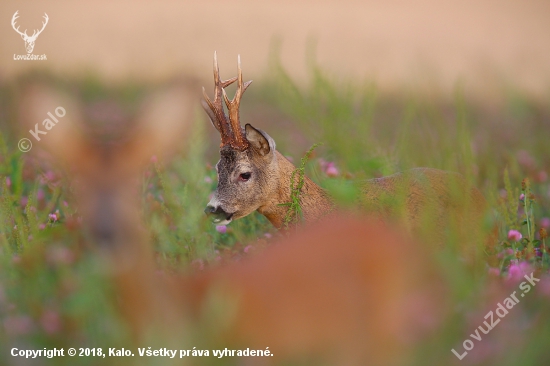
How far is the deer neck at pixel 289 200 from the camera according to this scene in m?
4.33

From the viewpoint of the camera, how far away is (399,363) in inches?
57.4

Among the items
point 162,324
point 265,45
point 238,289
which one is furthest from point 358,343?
point 265,45

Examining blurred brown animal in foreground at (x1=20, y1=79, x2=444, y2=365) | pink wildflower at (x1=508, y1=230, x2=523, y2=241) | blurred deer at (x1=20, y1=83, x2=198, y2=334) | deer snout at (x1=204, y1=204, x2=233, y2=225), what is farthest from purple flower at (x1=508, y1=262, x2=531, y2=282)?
deer snout at (x1=204, y1=204, x2=233, y2=225)

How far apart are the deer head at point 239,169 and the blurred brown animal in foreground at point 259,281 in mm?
2505

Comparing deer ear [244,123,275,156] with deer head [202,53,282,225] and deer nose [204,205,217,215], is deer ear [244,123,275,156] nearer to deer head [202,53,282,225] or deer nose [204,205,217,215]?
deer head [202,53,282,225]

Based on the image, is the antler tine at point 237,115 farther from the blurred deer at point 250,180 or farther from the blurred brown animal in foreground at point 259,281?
the blurred brown animal in foreground at point 259,281

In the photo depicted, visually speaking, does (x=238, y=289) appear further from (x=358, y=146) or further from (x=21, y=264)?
(x=358, y=146)

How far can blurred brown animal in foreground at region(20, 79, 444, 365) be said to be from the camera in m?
1.52

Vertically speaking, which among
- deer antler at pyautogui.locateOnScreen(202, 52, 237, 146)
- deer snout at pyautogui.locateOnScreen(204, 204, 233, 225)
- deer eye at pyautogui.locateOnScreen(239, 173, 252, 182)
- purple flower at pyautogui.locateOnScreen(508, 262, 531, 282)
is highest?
deer antler at pyautogui.locateOnScreen(202, 52, 237, 146)

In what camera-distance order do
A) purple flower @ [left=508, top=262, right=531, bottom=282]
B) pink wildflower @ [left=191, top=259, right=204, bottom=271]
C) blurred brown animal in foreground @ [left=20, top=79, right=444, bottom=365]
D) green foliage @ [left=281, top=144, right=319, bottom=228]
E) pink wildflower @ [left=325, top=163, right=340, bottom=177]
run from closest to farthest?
Answer: 1. blurred brown animal in foreground @ [left=20, top=79, right=444, bottom=365]
2. purple flower @ [left=508, top=262, right=531, bottom=282]
3. pink wildflower @ [left=191, top=259, right=204, bottom=271]
4. green foliage @ [left=281, top=144, right=319, bottom=228]
5. pink wildflower @ [left=325, top=163, right=340, bottom=177]

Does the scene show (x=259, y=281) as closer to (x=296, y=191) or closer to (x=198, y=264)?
(x=198, y=264)

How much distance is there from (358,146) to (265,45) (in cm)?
774

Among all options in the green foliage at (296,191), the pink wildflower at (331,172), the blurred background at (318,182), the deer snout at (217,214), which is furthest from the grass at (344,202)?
the pink wildflower at (331,172)

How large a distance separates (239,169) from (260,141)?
0.81ft
